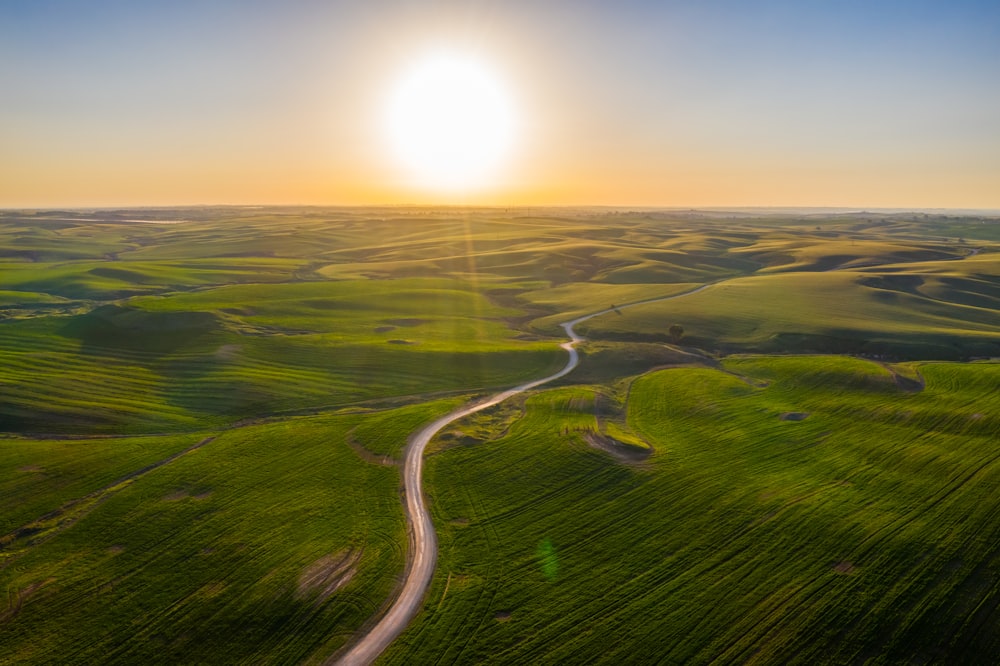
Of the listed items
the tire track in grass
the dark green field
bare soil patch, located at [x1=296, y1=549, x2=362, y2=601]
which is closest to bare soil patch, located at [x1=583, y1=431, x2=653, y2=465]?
the dark green field

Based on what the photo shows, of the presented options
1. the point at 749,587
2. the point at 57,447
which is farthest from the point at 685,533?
the point at 57,447

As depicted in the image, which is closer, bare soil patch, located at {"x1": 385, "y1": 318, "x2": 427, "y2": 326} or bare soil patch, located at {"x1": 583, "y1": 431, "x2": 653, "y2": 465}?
bare soil patch, located at {"x1": 583, "y1": 431, "x2": 653, "y2": 465}

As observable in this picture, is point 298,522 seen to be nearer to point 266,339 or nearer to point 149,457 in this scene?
point 149,457

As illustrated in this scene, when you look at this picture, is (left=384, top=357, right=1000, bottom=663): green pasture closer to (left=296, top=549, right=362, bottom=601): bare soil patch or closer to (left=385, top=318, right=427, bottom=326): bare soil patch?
(left=296, top=549, right=362, bottom=601): bare soil patch

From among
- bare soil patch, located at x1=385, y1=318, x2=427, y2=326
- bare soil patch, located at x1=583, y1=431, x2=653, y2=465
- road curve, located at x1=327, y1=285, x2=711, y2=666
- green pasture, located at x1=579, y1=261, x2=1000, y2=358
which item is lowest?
road curve, located at x1=327, y1=285, x2=711, y2=666

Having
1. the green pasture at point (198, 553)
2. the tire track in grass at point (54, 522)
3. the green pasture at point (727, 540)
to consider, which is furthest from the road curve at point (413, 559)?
the tire track in grass at point (54, 522)

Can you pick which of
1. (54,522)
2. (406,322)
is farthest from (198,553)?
(406,322)
